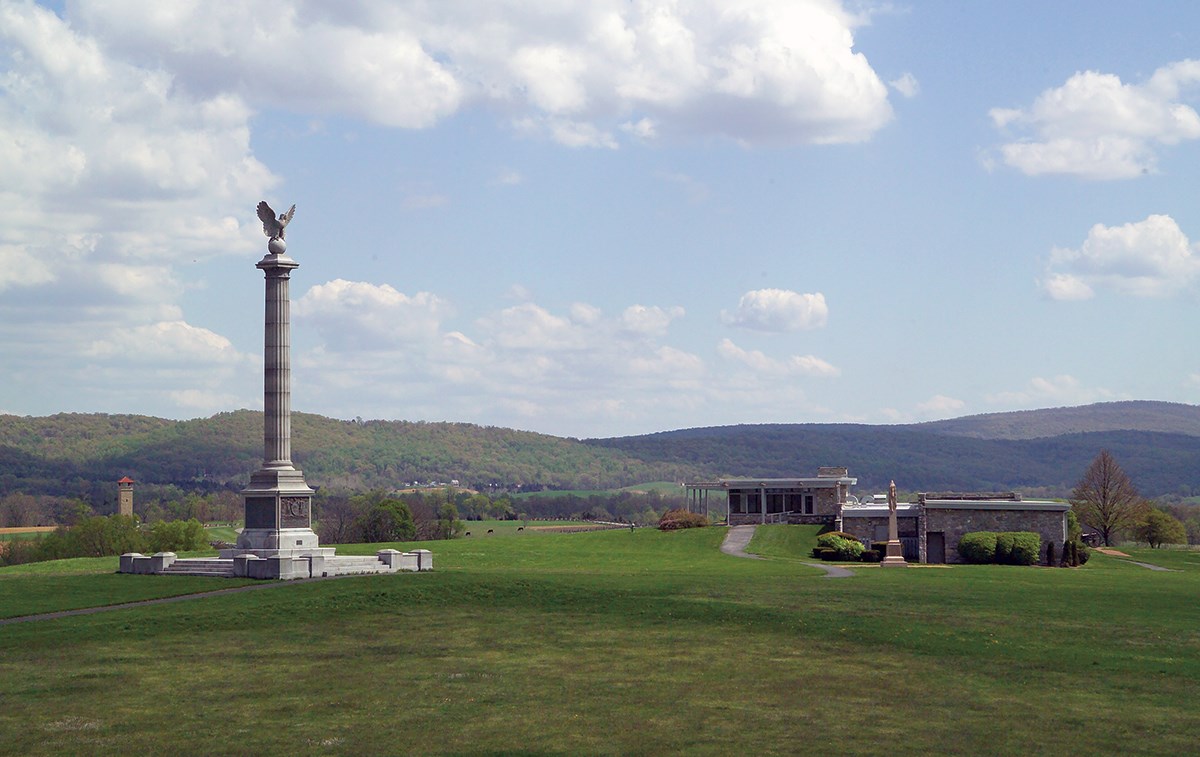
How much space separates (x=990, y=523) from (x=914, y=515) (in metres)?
4.63

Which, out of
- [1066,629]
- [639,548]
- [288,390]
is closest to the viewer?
[1066,629]

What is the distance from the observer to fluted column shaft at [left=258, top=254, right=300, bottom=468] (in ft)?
180

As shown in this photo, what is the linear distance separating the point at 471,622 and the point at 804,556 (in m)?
40.0

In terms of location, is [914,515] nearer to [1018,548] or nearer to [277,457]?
[1018,548]

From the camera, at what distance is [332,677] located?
A: 90.3 feet

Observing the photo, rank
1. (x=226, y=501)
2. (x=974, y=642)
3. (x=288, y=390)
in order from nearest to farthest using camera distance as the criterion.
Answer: (x=974, y=642) → (x=288, y=390) → (x=226, y=501)

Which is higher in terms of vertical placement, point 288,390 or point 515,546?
point 288,390

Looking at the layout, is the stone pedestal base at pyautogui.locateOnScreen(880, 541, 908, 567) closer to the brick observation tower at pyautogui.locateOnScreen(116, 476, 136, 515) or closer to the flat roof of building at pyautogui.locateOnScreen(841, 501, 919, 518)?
the flat roof of building at pyautogui.locateOnScreen(841, 501, 919, 518)

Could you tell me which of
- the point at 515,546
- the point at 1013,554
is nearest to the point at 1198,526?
the point at 1013,554

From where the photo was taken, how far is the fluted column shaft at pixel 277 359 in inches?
2154

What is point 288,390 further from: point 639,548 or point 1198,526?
point 1198,526

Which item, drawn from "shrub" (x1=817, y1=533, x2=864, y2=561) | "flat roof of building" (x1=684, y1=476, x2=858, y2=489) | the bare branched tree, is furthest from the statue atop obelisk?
Result: the bare branched tree

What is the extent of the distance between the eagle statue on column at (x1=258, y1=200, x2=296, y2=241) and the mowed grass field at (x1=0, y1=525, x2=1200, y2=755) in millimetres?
16485

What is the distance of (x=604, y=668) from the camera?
2856 centimetres
